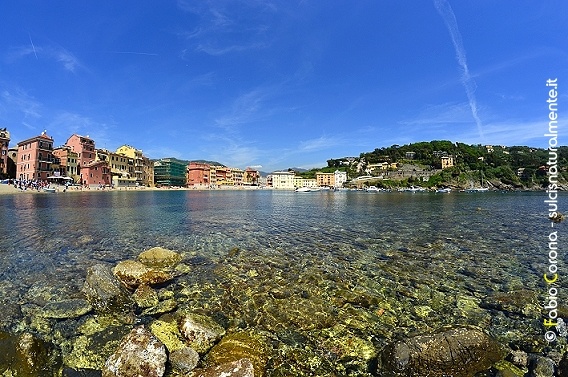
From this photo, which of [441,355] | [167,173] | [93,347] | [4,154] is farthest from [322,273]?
[167,173]

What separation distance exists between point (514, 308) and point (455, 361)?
4.41 meters

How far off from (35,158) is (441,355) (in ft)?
402

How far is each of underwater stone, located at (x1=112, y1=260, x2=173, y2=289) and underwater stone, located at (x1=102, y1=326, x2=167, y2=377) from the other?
16.6 ft

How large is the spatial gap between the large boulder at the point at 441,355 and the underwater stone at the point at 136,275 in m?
8.49

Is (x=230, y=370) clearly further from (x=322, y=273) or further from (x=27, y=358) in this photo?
(x=322, y=273)

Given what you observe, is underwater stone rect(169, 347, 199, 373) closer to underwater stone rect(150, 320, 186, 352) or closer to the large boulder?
underwater stone rect(150, 320, 186, 352)

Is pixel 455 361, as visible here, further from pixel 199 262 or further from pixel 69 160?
pixel 69 160

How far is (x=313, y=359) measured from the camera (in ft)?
20.3

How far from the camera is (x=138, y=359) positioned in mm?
5621

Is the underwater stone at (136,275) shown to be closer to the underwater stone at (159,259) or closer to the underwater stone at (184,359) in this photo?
the underwater stone at (159,259)

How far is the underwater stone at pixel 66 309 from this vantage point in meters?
8.21

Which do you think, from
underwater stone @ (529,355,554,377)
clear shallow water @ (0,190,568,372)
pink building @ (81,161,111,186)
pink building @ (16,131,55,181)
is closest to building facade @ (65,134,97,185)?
pink building @ (81,161,111,186)

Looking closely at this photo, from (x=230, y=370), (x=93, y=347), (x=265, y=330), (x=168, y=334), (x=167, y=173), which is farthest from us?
(x=167, y=173)

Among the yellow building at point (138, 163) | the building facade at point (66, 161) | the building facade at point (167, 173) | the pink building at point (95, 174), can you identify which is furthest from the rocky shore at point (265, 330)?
the building facade at point (167, 173)
